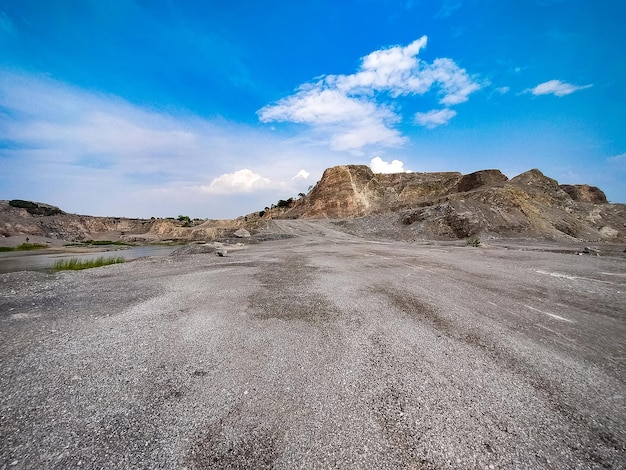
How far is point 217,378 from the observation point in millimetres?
3857

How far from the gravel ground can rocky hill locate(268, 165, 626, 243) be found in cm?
2370

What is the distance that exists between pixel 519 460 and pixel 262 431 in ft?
8.43

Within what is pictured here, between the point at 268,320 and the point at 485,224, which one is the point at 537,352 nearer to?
the point at 268,320

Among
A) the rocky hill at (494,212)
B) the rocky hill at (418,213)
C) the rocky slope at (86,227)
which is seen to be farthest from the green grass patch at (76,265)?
the rocky slope at (86,227)

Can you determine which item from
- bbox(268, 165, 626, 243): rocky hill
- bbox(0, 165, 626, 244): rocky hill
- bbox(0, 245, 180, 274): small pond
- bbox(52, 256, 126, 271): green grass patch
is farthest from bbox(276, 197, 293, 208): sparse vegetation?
bbox(52, 256, 126, 271): green grass patch

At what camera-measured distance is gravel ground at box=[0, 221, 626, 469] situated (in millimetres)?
2637

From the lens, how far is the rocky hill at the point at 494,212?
2928 cm

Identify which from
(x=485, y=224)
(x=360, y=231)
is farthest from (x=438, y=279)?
(x=360, y=231)

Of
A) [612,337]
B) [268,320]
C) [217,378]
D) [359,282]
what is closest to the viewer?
[217,378]

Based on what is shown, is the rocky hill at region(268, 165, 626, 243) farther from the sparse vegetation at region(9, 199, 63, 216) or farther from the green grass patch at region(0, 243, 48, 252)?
the sparse vegetation at region(9, 199, 63, 216)

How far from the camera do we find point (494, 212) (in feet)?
101

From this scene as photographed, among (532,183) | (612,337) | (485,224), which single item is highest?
(532,183)

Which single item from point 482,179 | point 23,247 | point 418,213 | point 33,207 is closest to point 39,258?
point 23,247

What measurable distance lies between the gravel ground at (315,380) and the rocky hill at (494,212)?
933 inches
